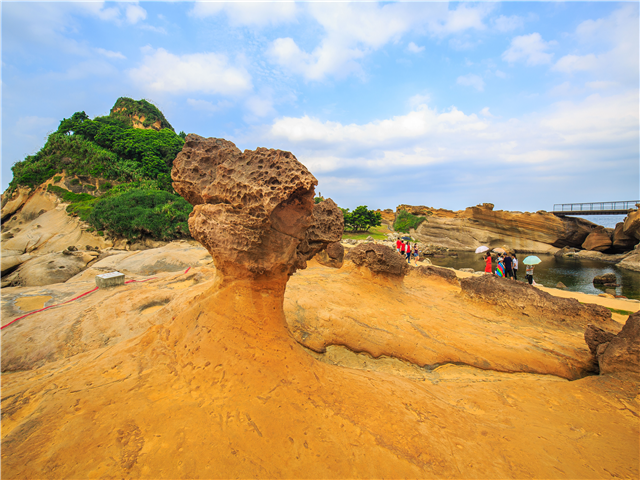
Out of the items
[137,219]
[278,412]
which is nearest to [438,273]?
[278,412]

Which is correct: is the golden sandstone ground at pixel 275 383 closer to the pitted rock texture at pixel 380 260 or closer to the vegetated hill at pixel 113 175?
the pitted rock texture at pixel 380 260

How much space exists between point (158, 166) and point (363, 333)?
97.9 ft

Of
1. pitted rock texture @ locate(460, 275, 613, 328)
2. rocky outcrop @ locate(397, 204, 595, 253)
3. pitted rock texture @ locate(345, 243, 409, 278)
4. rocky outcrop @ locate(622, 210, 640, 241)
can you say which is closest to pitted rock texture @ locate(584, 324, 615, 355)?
pitted rock texture @ locate(460, 275, 613, 328)

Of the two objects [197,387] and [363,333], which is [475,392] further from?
[197,387]

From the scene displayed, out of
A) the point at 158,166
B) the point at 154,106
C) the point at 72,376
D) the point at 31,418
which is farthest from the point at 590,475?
the point at 154,106

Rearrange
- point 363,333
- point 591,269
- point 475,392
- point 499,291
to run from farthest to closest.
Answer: point 591,269 < point 499,291 < point 363,333 < point 475,392

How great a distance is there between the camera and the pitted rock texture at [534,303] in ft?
20.1

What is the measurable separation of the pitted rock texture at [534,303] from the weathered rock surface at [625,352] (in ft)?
7.63

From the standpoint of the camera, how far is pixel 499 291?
6.90m

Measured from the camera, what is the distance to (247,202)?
10.2 ft

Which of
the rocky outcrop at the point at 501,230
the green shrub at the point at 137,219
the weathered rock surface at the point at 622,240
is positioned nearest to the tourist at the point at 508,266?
the green shrub at the point at 137,219

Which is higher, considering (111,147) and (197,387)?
(111,147)

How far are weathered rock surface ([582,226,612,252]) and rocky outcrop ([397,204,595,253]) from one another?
131 cm

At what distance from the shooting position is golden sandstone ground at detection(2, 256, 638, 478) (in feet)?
6.71
